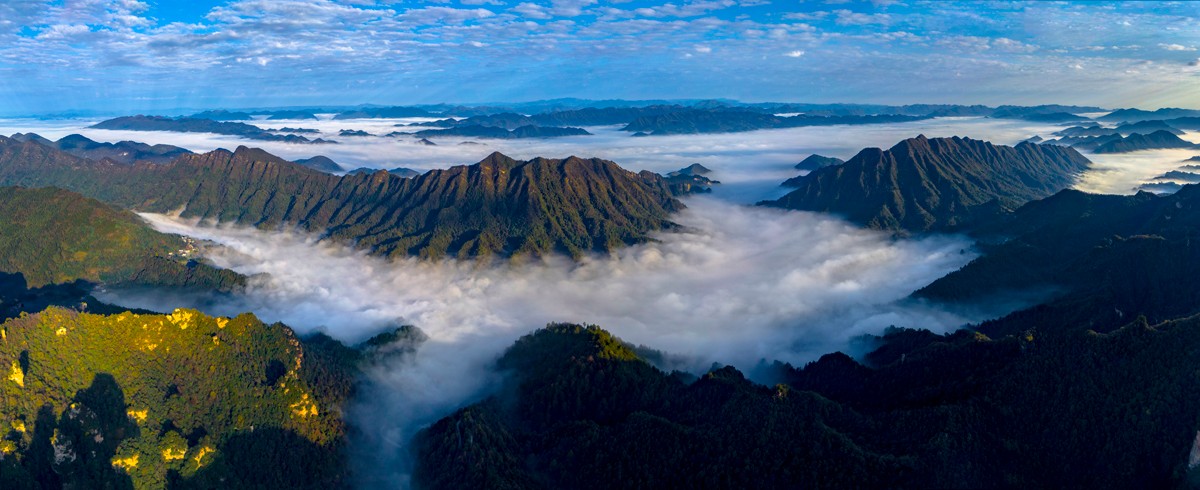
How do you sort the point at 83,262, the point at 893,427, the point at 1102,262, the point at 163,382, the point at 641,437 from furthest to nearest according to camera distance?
1. the point at 83,262
2. the point at 1102,262
3. the point at 163,382
4. the point at 641,437
5. the point at 893,427

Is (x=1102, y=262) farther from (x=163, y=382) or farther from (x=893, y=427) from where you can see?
(x=163, y=382)

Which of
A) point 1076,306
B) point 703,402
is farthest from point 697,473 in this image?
point 1076,306

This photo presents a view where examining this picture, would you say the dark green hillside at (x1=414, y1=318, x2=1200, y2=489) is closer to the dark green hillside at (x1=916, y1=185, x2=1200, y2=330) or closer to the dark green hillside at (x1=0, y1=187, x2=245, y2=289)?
the dark green hillside at (x1=916, y1=185, x2=1200, y2=330)

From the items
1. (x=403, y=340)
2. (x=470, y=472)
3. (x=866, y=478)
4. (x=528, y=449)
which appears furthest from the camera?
(x=403, y=340)

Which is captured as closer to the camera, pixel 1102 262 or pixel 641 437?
pixel 641 437

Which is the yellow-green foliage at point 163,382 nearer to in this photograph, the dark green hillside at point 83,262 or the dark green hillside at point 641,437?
the dark green hillside at point 641,437

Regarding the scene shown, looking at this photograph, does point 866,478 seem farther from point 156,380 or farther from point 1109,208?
point 1109,208

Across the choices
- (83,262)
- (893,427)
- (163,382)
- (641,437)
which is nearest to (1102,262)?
(893,427)

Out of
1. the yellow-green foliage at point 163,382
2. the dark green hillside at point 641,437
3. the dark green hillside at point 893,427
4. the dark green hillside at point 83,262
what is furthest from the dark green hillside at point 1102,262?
the dark green hillside at point 83,262
